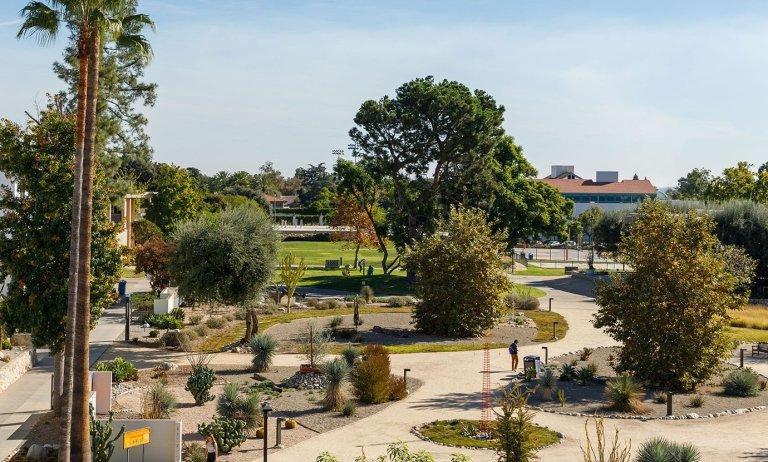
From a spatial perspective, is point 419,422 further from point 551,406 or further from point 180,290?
point 180,290

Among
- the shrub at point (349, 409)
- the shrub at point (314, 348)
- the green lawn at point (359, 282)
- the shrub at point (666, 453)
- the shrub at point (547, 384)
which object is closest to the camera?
the shrub at point (666, 453)

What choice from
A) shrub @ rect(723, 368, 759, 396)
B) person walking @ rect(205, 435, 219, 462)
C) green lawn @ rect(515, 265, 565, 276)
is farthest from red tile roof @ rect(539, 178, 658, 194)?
person walking @ rect(205, 435, 219, 462)

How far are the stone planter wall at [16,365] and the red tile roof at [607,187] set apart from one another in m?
132

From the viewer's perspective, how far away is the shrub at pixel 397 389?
28109mm

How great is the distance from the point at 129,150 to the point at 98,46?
3758cm

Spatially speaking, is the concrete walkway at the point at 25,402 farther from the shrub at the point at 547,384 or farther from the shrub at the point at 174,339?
the shrub at the point at 547,384

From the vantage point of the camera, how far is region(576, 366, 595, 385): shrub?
100 ft

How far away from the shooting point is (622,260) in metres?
30.7

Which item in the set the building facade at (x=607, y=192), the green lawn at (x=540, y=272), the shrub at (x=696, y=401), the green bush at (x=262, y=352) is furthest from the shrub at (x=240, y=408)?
the building facade at (x=607, y=192)

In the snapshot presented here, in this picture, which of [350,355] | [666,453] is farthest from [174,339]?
[666,453]

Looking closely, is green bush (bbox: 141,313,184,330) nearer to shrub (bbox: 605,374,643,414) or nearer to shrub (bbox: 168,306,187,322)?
shrub (bbox: 168,306,187,322)

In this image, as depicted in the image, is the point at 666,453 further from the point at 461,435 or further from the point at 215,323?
the point at 215,323

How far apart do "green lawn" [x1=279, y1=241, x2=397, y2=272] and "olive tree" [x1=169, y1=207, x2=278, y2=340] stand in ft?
140

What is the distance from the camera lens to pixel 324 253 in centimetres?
9925
